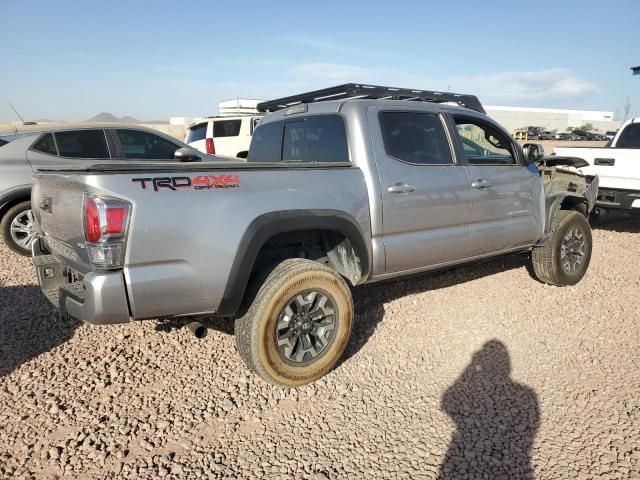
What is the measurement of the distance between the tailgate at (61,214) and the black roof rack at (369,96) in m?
2.25

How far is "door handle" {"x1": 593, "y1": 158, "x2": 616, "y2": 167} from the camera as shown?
6709 millimetres

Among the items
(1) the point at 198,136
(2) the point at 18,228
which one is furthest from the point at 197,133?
(2) the point at 18,228

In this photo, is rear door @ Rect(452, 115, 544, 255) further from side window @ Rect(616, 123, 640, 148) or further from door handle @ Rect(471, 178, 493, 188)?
side window @ Rect(616, 123, 640, 148)

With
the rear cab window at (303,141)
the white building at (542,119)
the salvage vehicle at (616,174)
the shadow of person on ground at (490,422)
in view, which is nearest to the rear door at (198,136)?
the rear cab window at (303,141)

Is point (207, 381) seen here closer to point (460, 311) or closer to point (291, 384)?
point (291, 384)

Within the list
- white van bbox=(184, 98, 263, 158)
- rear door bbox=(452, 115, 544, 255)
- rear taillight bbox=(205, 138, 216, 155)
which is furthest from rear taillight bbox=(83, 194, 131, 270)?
white van bbox=(184, 98, 263, 158)

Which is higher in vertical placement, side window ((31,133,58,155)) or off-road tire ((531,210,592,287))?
side window ((31,133,58,155))

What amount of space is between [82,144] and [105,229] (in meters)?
4.69

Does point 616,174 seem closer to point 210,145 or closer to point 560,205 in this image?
point 560,205

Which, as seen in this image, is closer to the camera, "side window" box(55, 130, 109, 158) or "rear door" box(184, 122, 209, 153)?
"side window" box(55, 130, 109, 158)

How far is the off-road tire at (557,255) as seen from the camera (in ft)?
15.5

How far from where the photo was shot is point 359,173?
10.7 feet

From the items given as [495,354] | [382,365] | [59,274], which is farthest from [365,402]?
[59,274]

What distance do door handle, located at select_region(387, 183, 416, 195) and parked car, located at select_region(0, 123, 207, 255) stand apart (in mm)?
2597
